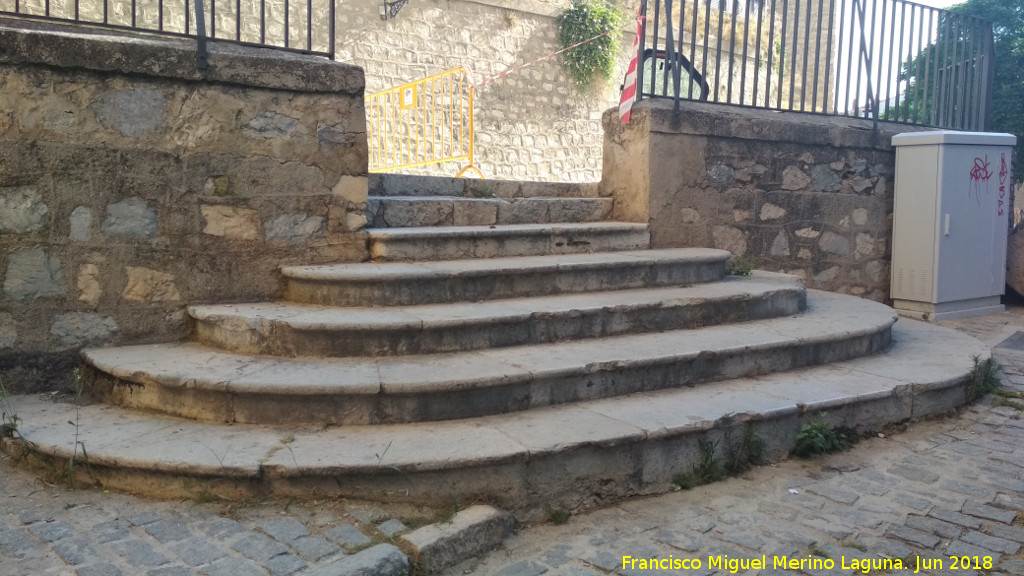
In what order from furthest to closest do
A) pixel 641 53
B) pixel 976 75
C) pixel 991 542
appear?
pixel 976 75
pixel 641 53
pixel 991 542

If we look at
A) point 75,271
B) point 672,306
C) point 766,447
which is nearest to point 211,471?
→ point 75,271

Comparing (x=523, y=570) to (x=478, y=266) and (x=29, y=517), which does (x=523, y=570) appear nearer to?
(x=29, y=517)

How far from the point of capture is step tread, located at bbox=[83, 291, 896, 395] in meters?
3.04

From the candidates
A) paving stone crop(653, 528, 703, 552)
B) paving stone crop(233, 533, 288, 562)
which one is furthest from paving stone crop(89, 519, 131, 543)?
paving stone crop(653, 528, 703, 552)

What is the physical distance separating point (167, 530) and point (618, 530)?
1.53m

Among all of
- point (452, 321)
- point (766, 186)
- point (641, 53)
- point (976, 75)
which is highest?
point (976, 75)

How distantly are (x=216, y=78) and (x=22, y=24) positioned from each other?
930mm

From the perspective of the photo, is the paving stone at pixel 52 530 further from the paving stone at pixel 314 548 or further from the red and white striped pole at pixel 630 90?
the red and white striped pole at pixel 630 90

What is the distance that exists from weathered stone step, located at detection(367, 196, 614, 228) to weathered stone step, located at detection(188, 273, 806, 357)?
1.12 meters

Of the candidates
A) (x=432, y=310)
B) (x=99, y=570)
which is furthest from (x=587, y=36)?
(x=99, y=570)

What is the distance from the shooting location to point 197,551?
2.32 metres

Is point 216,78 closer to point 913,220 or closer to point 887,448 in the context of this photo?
point 887,448

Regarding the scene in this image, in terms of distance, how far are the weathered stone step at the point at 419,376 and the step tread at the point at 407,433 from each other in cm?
6

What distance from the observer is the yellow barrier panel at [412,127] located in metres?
11.2
